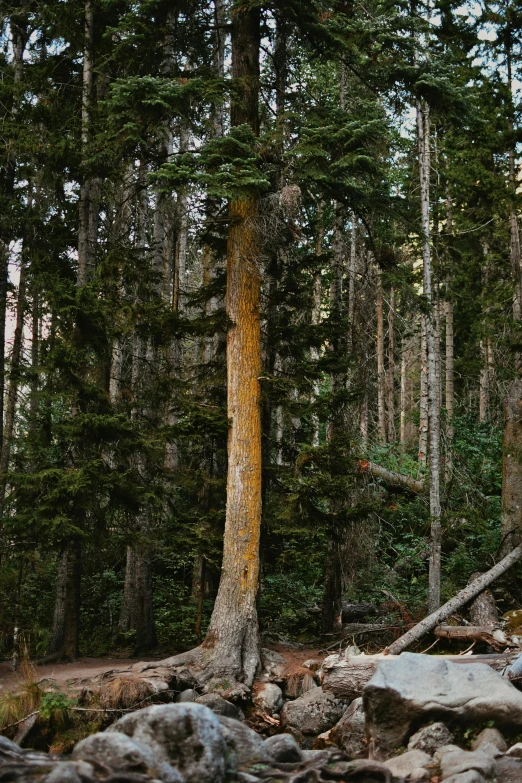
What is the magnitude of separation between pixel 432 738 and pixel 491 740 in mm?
588

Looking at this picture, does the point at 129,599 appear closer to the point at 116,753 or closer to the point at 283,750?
the point at 283,750

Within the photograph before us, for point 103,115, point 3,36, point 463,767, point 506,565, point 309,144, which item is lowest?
point 463,767

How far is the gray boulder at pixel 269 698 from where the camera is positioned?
10.2m

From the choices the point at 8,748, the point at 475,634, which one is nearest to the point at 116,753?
the point at 8,748

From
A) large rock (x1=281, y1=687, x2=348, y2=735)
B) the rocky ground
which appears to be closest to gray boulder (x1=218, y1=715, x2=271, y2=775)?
the rocky ground

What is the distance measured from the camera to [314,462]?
1195cm

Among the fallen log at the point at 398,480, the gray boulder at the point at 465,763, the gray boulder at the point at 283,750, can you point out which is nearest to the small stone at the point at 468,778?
the gray boulder at the point at 465,763

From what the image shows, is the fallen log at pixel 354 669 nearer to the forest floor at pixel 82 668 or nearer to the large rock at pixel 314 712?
the large rock at pixel 314 712

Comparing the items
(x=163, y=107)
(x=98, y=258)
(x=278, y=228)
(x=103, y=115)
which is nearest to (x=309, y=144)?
(x=278, y=228)

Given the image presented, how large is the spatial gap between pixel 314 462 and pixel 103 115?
268 inches

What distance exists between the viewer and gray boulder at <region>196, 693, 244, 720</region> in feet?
31.0

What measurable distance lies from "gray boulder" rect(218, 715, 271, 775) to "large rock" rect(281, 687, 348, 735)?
11.6 ft

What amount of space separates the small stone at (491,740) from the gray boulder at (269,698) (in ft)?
10.8

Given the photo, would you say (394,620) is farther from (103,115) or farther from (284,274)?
(103,115)
